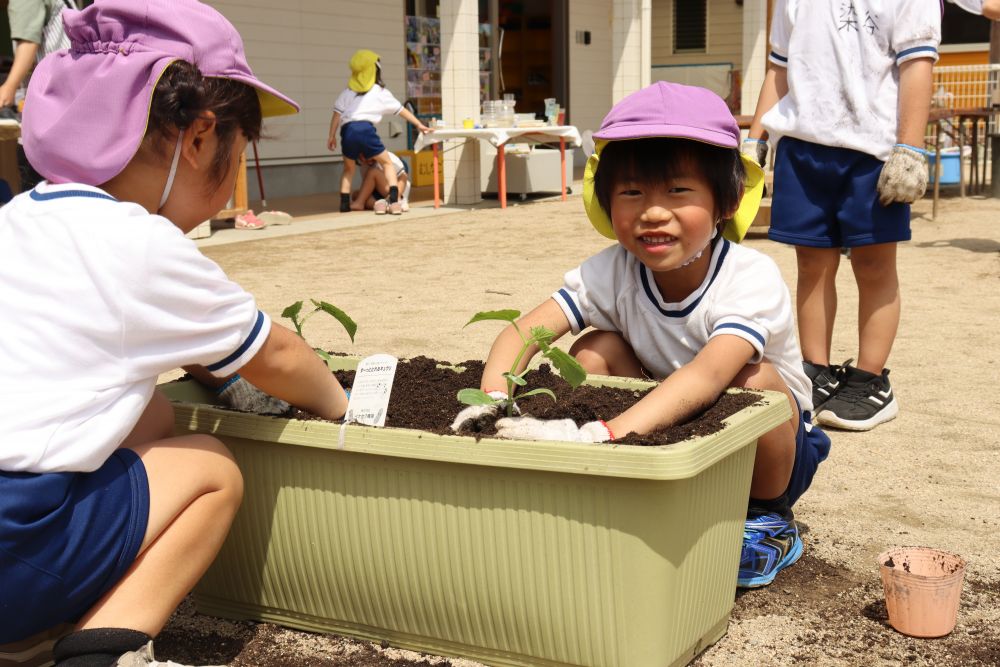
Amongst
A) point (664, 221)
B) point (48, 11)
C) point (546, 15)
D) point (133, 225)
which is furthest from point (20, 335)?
point (546, 15)

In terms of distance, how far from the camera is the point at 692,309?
2.30 meters

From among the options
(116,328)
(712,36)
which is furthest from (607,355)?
(712,36)

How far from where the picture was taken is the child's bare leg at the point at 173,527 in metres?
1.75

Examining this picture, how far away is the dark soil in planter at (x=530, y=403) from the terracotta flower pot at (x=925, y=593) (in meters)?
0.41

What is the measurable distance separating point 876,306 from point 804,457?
4.48 ft

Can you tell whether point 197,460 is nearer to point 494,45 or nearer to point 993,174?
point 993,174

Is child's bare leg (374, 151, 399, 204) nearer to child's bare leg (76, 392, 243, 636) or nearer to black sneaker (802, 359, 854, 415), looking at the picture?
black sneaker (802, 359, 854, 415)

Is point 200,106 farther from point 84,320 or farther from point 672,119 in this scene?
point 672,119

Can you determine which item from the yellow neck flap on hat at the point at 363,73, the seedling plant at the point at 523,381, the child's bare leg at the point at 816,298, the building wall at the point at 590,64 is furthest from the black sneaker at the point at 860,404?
the building wall at the point at 590,64

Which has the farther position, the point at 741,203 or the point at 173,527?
the point at 741,203

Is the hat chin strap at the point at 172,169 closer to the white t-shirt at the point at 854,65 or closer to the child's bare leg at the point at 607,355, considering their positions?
the child's bare leg at the point at 607,355

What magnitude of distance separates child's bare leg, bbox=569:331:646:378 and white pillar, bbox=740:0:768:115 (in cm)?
1518

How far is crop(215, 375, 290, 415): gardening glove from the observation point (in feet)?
6.97

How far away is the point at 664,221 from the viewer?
7.27 ft
